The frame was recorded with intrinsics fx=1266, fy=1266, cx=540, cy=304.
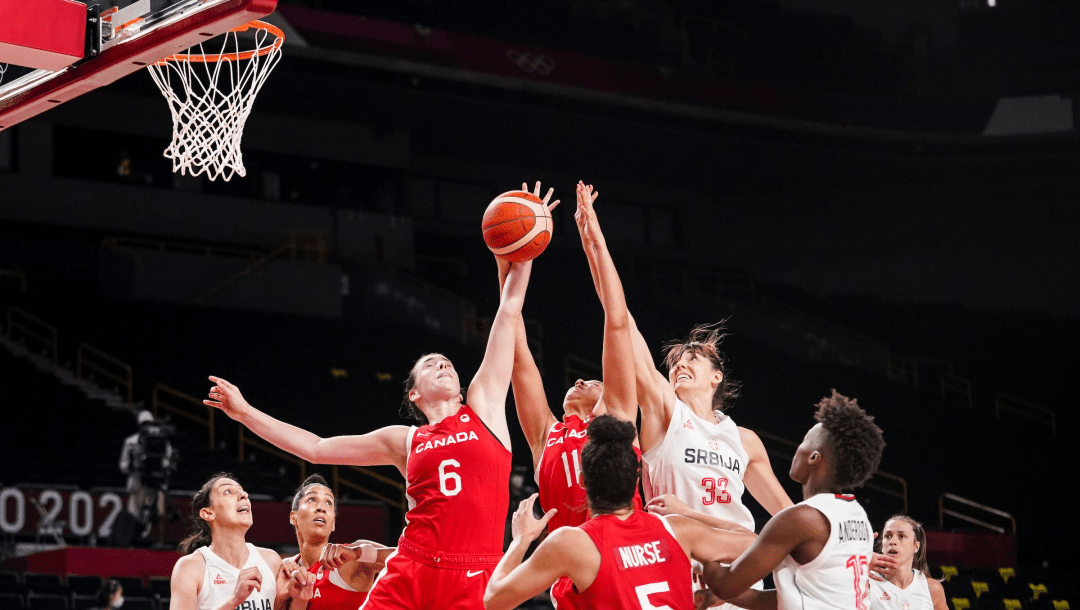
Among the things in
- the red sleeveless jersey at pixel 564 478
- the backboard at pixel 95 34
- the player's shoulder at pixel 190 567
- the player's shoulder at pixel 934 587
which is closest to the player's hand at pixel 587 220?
the red sleeveless jersey at pixel 564 478

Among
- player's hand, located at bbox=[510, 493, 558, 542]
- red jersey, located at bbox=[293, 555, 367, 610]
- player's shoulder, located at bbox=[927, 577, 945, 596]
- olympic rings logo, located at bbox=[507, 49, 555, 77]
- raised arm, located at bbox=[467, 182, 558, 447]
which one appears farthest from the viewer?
olympic rings logo, located at bbox=[507, 49, 555, 77]

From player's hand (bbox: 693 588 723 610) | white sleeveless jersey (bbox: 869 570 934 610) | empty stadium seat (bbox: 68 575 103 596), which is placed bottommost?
player's hand (bbox: 693 588 723 610)

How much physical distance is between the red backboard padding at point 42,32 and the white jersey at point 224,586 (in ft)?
7.41

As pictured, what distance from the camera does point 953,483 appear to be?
17562 mm

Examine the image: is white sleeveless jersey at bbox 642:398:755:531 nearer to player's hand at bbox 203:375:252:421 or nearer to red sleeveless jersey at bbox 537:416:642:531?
red sleeveless jersey at bbox 537:416:642:531

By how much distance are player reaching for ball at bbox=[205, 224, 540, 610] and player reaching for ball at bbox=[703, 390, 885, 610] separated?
1.10m

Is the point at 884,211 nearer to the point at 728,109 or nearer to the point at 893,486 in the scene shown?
the point at 728,109

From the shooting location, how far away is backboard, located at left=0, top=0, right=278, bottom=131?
5062 millimetres

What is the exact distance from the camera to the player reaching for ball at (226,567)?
17.8 feet

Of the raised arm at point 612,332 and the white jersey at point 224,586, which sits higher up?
the raised arm at point 612,332

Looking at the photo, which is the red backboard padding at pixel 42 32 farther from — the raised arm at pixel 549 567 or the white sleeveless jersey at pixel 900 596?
the white sleeveless jersey at pixel 900 596

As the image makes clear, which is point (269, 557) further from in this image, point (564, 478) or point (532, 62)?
point (532, 62)

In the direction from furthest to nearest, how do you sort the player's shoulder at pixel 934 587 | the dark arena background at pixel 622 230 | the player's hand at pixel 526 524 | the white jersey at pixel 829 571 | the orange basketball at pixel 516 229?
1. the dark arena background at pixel 622 230
2. the player's shoulder at pixel 934 587
3. the orange basketball at pixel 516 229
4. the white jersey at pixel 829 571
5. the player's hand at pixel 526 524

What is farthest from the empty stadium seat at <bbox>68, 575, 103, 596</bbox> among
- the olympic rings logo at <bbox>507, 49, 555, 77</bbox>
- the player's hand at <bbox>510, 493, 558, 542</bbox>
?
the olympic rings logo at <bbox>507, 49, 555, 77</bbox>
